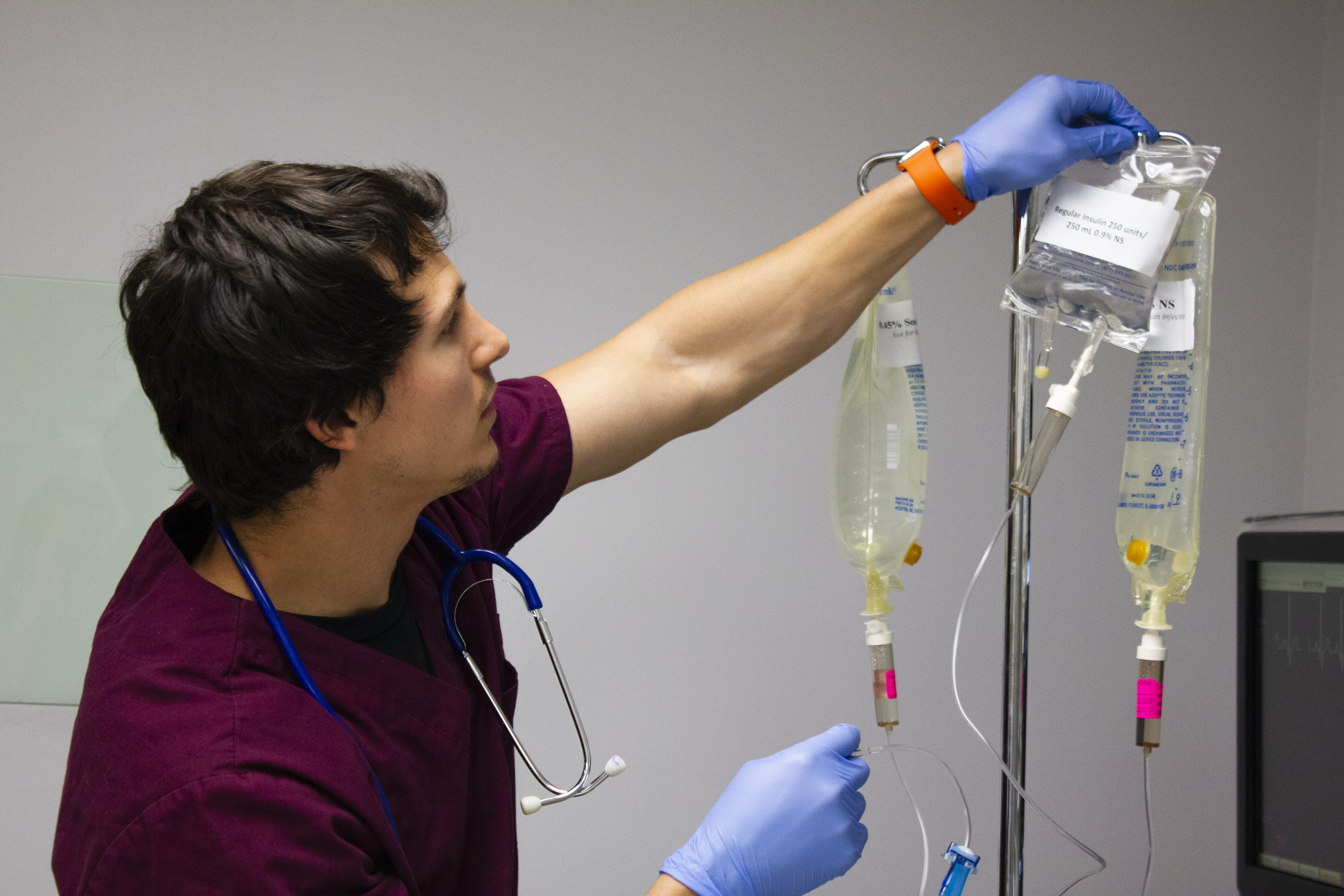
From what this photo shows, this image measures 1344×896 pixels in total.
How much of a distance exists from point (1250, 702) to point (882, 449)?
0.49m

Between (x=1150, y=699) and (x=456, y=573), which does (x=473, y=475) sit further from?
(x=1150, y=699)

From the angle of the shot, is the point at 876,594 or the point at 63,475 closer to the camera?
the point at 876,594

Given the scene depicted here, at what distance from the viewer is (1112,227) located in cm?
88

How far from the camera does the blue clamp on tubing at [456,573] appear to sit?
1046mm

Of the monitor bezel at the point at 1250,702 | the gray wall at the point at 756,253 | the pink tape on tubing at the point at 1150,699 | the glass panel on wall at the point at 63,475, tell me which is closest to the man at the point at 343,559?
the pink tape on tubing at the point at 1150,699

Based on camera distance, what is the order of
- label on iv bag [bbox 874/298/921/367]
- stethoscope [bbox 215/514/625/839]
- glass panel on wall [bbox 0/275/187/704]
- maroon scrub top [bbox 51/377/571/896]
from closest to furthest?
1. maroon scrub top [bbox 51/377/571/896]
2. stethoscope [bbox 215/514/625/839]
3. label on iv bag [bbox 874/298/921/367]
4. glass panel on wall [bbox 0/275/187/704]

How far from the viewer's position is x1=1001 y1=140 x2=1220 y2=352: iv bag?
0.87 m

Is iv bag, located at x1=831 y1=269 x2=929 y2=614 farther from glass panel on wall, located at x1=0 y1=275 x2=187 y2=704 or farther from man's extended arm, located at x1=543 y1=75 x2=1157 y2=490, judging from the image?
glass panel on wall, located at x1=0 y1=275 x2=187 y2=704

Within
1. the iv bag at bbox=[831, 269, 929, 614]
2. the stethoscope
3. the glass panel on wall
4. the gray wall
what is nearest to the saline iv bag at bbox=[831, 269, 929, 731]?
the iv bag at bbox=[831, 269, 929, 614]

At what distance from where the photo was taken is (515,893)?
1.12 m

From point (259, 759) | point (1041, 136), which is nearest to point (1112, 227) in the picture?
point (1041, 136)

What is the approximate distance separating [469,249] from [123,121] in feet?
2.20

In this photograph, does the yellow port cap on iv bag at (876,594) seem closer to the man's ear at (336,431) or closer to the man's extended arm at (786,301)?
the man's extended arm at (786,301)

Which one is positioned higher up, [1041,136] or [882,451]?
[1041,136]
